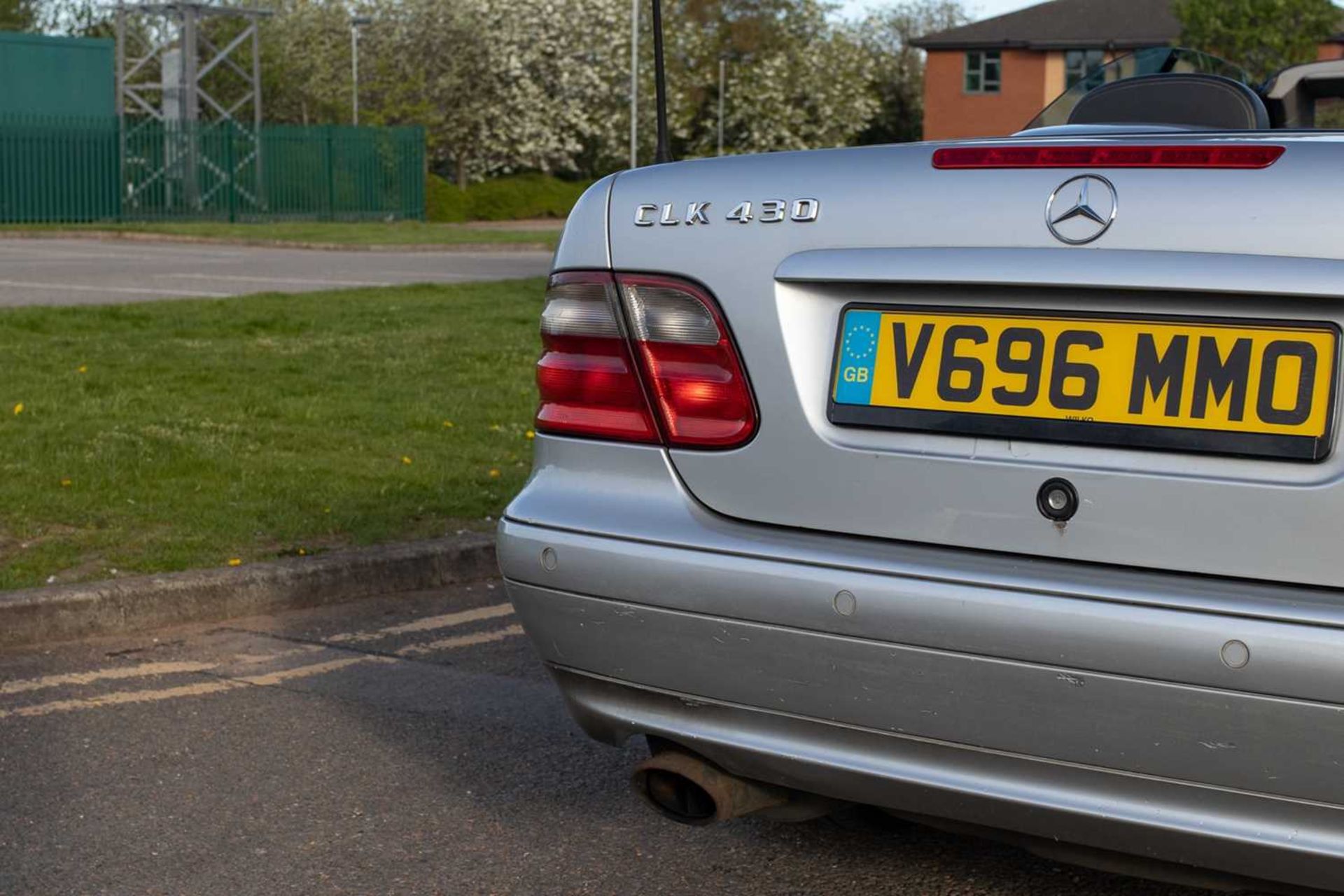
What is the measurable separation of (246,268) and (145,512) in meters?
15.6

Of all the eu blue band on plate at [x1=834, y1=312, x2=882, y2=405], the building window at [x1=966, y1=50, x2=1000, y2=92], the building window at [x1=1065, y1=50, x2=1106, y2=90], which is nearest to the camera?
the eu blue band on plate at [x1=834, y1=312, x2=882, y2=405]

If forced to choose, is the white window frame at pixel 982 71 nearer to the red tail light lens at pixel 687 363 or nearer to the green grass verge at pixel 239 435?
the green grass verge at pixel 239 435

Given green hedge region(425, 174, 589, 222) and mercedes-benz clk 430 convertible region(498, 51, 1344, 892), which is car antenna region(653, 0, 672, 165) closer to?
mercedes-benz clk 430 convertible region(498, 51, 1344, 892)

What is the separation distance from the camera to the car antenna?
368 cm

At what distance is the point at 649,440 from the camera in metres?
3.16

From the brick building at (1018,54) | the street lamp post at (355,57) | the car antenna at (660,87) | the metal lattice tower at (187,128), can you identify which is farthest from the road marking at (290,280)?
the brick building at (1018,54)

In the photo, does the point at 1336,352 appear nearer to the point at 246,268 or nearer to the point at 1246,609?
the point at 1246,609

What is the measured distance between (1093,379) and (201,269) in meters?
19.9

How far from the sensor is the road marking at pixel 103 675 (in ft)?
16.4

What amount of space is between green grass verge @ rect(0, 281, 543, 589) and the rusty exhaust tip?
10.4 ft

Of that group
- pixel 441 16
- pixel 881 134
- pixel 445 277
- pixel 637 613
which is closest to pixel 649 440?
pixel 637 613

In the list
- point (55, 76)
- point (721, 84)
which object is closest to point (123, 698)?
point (55, 76)

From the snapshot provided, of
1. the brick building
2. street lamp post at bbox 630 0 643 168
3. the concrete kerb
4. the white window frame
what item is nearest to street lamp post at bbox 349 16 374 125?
street lamp post at bbox 630 0 643 168

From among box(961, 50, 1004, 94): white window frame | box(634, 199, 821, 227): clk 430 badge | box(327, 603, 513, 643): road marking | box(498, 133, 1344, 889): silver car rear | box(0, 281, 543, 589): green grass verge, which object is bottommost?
box(327, 603, 513, 643): road marking
